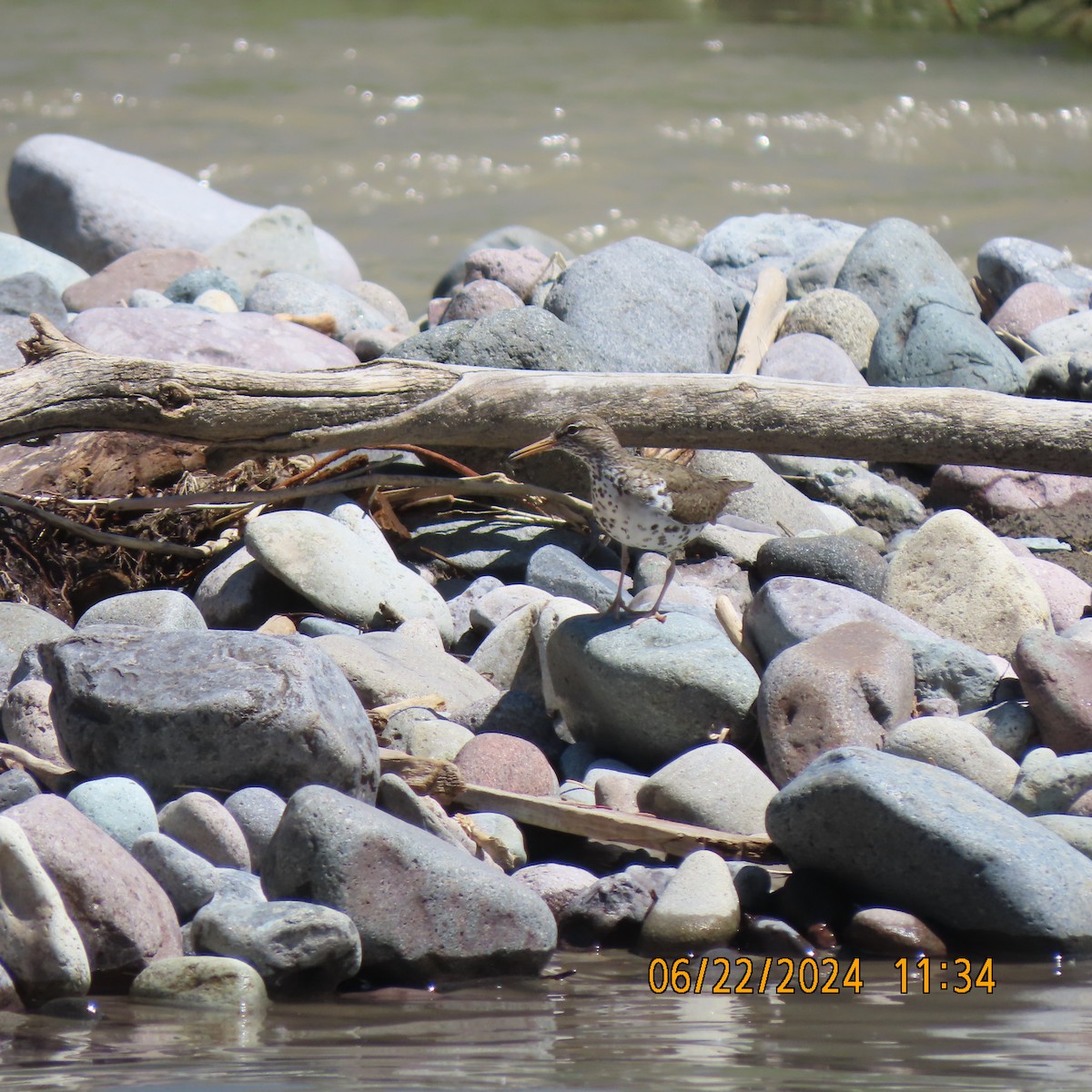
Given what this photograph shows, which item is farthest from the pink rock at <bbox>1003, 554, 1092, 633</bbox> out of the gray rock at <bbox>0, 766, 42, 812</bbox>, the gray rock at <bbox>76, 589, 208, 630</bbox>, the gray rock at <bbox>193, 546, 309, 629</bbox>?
the gray rock at <bbox>0, 766, 42, 812</bbox>

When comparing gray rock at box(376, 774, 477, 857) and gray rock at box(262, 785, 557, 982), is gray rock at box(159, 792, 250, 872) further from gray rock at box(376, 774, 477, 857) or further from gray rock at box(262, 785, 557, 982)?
gray rock at box(376, 774, 477, 857)

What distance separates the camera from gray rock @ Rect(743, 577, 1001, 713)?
18.0 feet

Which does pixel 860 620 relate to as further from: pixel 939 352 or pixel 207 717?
pixel 939 352

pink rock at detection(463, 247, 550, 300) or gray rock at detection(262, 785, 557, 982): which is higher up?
pink rock at detection(463, 247, 550, 300)

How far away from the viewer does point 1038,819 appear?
14.4ft

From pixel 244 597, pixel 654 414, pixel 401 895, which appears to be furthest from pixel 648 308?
pixel 401 895

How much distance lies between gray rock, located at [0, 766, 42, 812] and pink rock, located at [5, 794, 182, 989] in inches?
19.9

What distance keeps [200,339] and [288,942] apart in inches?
195

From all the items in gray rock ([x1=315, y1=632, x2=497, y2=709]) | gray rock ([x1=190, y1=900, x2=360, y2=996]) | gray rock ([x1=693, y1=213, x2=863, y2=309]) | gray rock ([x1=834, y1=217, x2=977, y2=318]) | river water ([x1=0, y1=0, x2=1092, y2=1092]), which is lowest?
gray rock ([x1=190, y1=900, x2=360, y2=996])

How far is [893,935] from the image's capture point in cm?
400

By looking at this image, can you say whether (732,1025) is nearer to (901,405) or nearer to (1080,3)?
(901,405)

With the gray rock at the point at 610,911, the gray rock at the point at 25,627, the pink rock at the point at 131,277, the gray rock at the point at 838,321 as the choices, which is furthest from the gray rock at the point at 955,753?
the pink rock at the point at 131,277

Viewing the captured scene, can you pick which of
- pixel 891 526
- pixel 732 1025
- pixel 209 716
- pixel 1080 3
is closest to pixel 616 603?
pixel 209 716

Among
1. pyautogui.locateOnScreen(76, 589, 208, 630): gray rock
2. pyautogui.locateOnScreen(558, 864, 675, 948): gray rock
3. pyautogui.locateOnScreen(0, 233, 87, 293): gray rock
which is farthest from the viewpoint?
pyautogui.locateOnScreen(0, 233, 87, 293): gray rock
